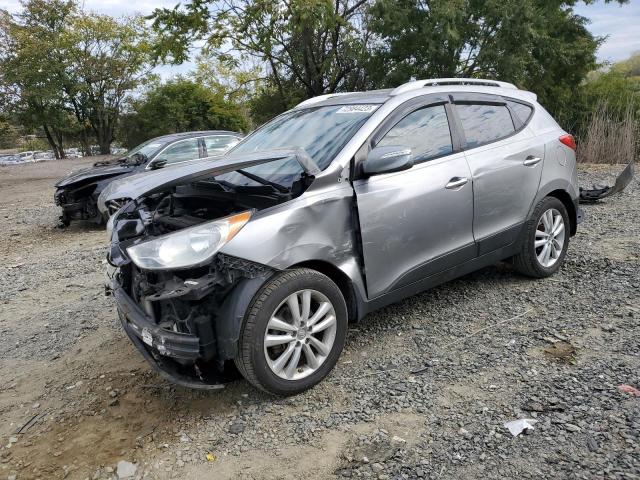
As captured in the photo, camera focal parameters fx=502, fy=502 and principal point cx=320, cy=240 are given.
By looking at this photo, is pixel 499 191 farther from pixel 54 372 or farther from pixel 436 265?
pixel 54 372

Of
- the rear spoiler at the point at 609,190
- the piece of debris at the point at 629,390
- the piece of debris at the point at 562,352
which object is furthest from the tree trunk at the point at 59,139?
the piece of debris at the point at 629,390

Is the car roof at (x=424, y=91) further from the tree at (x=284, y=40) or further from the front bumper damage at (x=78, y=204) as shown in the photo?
the tree at (x=284, y=40)

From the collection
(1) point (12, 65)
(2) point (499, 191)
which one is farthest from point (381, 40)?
(1) point (12, 65)

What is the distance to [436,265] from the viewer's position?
3668 mm

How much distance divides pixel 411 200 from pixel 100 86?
33.5 meters

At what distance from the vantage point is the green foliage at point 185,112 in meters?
28.0

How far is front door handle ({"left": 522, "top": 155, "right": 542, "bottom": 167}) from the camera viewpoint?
423 cm

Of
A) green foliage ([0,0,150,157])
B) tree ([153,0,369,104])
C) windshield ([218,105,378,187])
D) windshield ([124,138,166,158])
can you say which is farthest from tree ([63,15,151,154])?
windshield ([218,105,378,187])

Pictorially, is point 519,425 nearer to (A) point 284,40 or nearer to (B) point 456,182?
(B) point 456,182

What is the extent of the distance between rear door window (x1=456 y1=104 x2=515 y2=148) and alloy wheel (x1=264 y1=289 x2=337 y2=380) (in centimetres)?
185

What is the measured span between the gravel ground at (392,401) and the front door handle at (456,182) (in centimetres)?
105

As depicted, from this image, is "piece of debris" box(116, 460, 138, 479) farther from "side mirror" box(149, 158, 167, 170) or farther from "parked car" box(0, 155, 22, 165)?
"parked car" box(0, 155, 22, 165)

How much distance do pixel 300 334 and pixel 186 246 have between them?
845mm

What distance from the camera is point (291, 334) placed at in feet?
9.70
